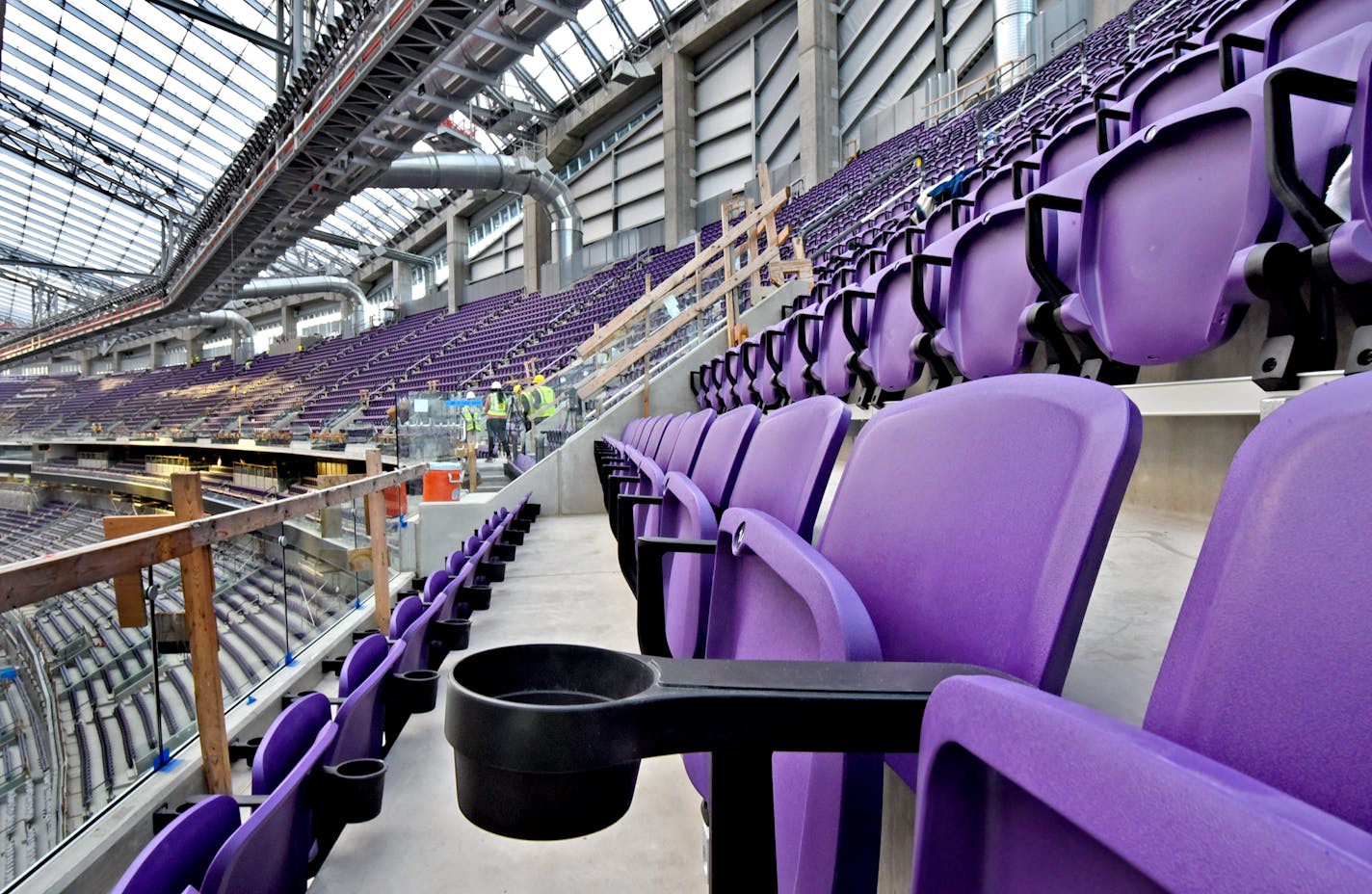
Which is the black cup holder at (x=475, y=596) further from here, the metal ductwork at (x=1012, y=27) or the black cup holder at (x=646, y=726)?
the metal ductwork at (x=1012, y=27)

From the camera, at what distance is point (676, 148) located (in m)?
11.2

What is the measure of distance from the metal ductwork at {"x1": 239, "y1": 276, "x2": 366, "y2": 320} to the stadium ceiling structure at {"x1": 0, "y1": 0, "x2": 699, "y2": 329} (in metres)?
1.73

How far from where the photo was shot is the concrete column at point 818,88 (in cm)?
→ 928

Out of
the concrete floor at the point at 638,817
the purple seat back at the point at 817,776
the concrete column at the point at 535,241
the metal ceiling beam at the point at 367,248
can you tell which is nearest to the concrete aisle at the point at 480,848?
the concrete floor at the point at 638,817

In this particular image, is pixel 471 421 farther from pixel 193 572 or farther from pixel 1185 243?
Result: pixel 1185 243

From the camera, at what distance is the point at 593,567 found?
2.10m

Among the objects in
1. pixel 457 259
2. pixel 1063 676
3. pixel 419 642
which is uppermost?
pixel 457 259

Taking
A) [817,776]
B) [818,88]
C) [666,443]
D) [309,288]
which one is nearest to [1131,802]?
[817,776]

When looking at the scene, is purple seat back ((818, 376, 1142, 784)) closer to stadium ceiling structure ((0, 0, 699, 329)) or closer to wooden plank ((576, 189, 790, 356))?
wooden plank ((576, 189, 790, 356))

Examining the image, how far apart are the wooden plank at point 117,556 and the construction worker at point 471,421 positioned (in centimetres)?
224

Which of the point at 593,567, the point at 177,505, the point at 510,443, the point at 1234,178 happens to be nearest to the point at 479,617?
the point at 593,567

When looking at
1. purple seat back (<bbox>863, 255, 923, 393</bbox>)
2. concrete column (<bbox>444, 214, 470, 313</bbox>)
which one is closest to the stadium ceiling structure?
concrete column (<bbox>444, 214, 470, 313</bbox>)

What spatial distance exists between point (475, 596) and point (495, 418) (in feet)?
8.32

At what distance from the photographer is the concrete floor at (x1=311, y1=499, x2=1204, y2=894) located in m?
0.62
